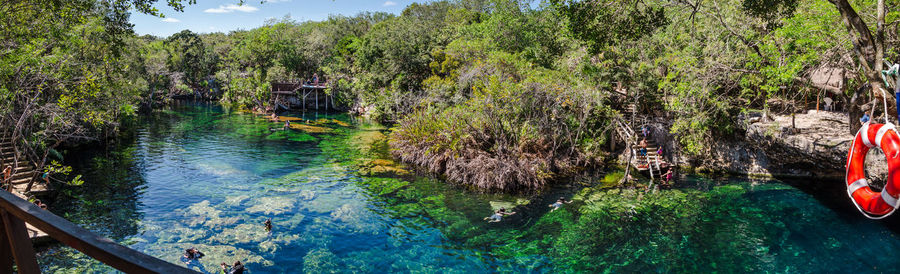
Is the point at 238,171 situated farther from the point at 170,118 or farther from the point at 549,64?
the point at 170,118

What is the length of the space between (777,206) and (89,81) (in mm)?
25742

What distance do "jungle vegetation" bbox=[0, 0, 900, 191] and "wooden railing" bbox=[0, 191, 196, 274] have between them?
7.38 meters

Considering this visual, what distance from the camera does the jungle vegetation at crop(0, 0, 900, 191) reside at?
11.1 m

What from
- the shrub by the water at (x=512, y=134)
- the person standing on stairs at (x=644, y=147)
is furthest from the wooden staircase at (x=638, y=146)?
the shrub by the water at (x=512, y=134)

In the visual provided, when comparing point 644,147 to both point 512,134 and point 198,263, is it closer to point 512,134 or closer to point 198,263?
point 512,134

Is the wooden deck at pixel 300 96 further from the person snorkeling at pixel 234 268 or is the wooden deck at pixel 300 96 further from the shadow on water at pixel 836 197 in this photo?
the shadow on water at pixel 836 197

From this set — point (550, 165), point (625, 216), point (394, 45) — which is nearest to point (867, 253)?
point (625, 216)

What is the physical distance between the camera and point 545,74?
26.2 metres

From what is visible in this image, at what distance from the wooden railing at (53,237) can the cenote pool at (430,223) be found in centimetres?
1075

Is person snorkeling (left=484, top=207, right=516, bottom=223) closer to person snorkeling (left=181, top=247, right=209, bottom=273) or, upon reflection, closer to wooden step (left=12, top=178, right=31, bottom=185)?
person snorkeling (left=181, top=247, right=209, bottom=273)

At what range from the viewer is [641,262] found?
12930 millimetres

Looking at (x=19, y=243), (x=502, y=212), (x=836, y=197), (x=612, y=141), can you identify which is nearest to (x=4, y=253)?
(x=19, y=243)


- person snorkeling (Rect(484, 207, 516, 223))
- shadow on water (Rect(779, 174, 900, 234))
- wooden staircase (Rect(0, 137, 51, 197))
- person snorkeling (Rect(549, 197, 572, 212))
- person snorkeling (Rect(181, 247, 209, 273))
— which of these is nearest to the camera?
person snorkeling (Rect(181, 247, 209, 273))

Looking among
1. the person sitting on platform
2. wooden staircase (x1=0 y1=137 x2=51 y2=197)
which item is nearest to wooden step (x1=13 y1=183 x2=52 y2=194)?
wooden staircase (x1=0 y1=137 x2=51 y2=197)
